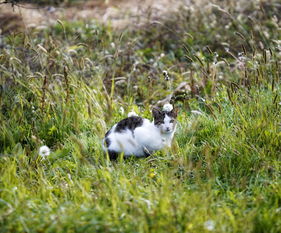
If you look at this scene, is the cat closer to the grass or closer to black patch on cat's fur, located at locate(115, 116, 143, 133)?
black patch on cat's fur, located at locate(115, 116, 143, 133)

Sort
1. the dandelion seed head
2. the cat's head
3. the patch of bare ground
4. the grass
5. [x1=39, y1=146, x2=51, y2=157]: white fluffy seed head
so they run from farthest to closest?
1. the patch of bare ground
2. the cat's head
3. [x1=39, y1=146, x2=51, y2=157]: white fluffy seed head
4. the grass
5. the dandelion seed head

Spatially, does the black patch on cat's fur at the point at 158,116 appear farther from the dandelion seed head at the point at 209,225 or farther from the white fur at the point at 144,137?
the dandelion seed head at the point at 209,225

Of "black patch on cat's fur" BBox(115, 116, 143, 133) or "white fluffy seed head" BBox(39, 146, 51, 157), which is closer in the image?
"white fluffy seed head" BBox(39, 146, 51, 157)

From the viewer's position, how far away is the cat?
4.70m

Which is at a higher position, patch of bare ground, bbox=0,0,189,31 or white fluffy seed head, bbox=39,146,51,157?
patch of bare ground, bbox=0,0,189,31

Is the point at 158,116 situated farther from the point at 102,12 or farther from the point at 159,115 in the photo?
the point at 102,12

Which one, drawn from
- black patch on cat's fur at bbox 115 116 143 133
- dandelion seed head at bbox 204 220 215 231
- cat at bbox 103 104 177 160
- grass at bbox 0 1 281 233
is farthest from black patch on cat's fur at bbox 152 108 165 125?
dandelion seed head at bbox 204 220 215 231

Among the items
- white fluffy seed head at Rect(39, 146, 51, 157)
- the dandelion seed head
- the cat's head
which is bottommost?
white fluffy seed head at Rect(39, 146, 51, 157)

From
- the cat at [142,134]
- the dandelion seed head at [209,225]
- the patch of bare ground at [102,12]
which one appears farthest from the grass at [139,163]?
the patch of bare ground at [102,12]

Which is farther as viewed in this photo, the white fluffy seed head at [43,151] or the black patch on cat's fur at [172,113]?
the black patch on cat's fur at [172,113]

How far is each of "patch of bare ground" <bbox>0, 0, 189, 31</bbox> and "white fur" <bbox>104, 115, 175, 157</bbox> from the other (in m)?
4.12

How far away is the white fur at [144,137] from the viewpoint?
185 inches

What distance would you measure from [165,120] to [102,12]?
5.31m

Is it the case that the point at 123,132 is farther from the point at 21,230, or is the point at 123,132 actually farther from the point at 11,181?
the point at 21,230
